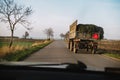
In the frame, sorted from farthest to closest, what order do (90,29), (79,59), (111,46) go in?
(111,46) → (90,29) → (79,59)

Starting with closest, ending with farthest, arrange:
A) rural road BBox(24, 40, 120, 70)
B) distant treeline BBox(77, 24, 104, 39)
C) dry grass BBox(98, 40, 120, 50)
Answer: rural road BBox(24, 40, 120, 70) → distant treeline BBox(77, 24, 104, 39) → dry grass BBox(98, 40, 120, 50)

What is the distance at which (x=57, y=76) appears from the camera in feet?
10.8

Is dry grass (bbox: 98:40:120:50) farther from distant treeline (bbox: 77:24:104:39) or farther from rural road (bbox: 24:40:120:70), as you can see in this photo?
rural road (bbox: 24:40:120:70)

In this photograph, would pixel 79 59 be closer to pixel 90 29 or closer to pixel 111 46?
pixel 90 29

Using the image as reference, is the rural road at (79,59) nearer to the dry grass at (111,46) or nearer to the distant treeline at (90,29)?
the distant treeline at (90,29)

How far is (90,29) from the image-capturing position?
2831cm

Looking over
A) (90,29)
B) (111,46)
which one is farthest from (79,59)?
(111,46)

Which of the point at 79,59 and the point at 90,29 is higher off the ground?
the point at 90,29

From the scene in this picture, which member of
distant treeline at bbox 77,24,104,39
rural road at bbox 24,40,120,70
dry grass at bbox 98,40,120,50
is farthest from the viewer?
dry grass at bbox 98,40,120,50

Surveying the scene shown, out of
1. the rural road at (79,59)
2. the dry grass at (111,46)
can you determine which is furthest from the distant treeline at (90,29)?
the dry grass at (111,46)

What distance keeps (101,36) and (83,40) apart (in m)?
1.84

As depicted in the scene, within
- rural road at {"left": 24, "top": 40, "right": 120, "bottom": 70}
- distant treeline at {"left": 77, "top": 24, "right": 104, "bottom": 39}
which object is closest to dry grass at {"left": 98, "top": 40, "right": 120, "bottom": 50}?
distant treeline at {"left": 77, "top": 24, "right": 104, "bottom": 39}

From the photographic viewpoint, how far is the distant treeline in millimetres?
28000

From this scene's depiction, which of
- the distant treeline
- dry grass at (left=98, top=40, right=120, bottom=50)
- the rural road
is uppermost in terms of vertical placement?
the distant treeline
